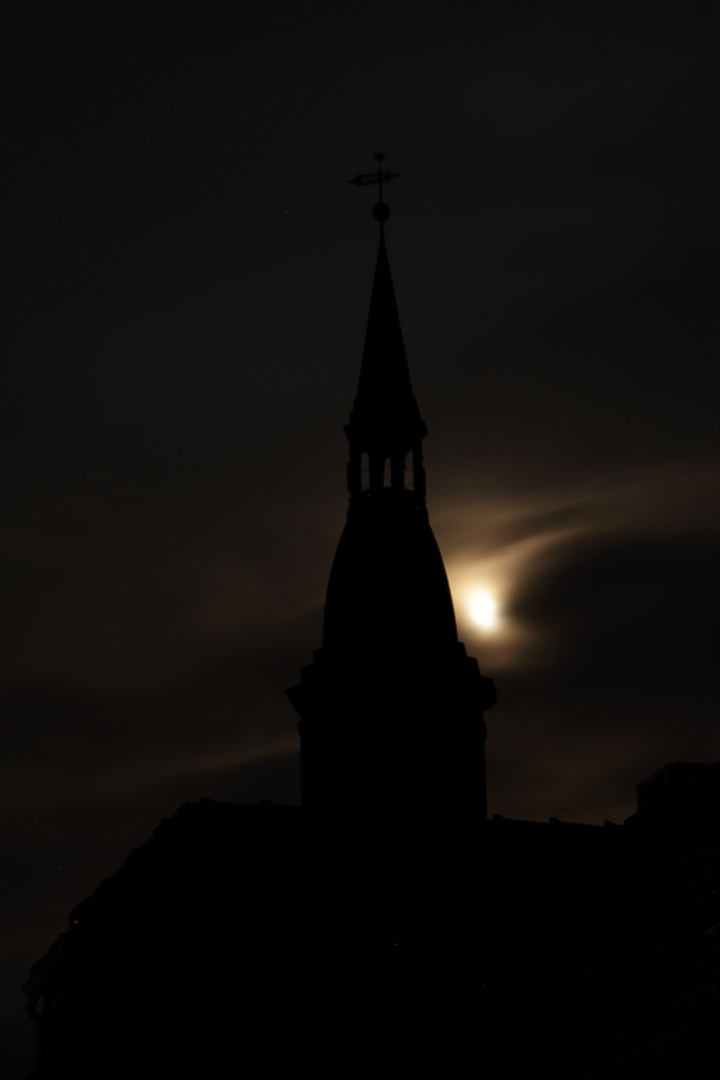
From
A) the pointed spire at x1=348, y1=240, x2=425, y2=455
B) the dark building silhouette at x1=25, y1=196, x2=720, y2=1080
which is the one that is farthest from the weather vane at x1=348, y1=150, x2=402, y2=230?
the dark building silhouette at x1=25, y1=196, x2=720, y2=1080

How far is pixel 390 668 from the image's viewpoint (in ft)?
134

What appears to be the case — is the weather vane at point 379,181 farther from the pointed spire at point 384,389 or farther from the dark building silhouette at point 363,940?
the dark building silhouette at point 363,940

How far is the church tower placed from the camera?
4006 centimetres

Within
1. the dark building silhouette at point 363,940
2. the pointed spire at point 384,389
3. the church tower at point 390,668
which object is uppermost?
the pointed spire at point 384,389

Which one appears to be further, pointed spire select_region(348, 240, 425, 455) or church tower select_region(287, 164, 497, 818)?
pointed spire select_region(348, 240, 425, 455)

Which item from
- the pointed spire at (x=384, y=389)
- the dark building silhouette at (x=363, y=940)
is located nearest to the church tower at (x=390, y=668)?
the pointed spire at (x=384, y=389)

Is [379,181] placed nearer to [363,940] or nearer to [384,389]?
[384,389]

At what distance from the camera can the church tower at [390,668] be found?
131 feet

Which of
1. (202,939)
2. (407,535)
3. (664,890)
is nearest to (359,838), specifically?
(202,939)

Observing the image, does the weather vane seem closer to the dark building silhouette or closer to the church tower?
the church tower

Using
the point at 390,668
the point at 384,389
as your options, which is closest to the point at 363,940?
the point at 390,668

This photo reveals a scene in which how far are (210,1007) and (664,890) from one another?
4.68 metres

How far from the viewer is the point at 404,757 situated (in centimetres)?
3994

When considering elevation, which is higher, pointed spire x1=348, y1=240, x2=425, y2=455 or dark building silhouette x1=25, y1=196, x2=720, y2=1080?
pointed spire x1=348, y1=240, x2=425, y2=455
